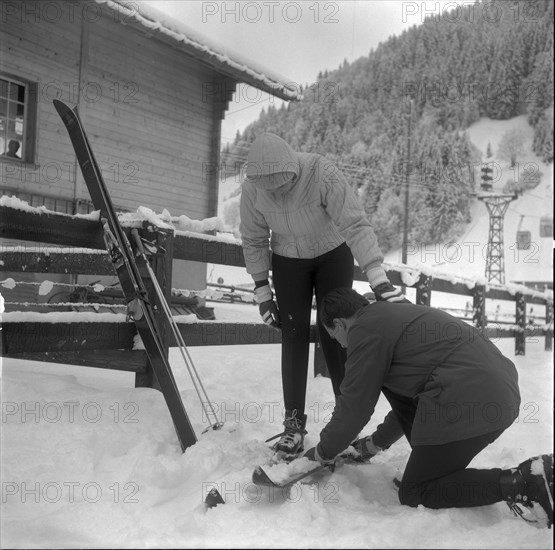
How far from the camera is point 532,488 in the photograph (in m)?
1.61

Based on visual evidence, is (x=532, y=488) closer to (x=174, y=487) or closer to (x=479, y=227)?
(x=174, y=487)

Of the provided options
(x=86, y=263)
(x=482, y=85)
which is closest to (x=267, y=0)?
(x=86, y=263)

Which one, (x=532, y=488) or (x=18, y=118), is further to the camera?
(x=18, y=118)

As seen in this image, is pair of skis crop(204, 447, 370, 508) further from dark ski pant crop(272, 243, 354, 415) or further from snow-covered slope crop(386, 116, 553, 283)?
snow-covered slope crop(386, 116, 553, 283)

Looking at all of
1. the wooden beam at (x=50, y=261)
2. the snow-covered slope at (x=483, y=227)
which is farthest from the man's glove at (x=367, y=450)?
the snow-covered slope at (x=483, y=227)

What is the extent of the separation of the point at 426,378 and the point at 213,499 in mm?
813

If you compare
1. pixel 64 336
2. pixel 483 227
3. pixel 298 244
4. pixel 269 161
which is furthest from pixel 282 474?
pixel 483 227

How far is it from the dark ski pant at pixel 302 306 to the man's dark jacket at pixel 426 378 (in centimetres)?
53

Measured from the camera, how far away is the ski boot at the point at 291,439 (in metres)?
2.19

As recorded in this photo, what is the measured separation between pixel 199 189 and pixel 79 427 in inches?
250

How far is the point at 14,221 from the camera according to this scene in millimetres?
2248

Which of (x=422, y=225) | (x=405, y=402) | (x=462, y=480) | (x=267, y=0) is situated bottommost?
(x=462, y=480)

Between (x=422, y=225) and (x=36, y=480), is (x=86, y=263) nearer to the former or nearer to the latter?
→ (x=36, y=480)

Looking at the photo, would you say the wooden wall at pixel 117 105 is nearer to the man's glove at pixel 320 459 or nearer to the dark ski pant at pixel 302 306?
the dark ski pant at pixel 302 306
